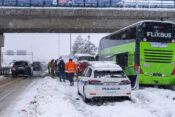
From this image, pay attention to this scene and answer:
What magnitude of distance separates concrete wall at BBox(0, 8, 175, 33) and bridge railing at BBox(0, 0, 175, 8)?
26.5 inches

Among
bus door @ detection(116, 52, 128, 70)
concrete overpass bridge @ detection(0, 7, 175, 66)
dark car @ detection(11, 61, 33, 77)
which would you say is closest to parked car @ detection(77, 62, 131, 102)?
bus door @ detection(116, 52, 128, 70)

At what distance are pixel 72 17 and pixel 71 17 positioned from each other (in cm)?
10

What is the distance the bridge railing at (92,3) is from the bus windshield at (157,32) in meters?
11.6

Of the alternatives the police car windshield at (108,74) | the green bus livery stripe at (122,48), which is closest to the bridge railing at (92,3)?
the green bus livery stripe at (122,48)

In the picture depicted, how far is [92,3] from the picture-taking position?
2494 centimetres

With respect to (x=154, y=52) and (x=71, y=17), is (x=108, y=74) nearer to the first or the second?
(x=154, y=52)

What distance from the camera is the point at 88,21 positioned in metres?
25.2

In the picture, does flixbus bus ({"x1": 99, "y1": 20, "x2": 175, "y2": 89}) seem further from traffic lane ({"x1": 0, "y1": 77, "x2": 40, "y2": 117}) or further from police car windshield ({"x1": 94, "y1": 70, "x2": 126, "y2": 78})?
traffic lane ({"x1": 0, "y1": 77, "x2": 40, "y2": 117})

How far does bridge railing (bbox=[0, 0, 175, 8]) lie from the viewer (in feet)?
79.9

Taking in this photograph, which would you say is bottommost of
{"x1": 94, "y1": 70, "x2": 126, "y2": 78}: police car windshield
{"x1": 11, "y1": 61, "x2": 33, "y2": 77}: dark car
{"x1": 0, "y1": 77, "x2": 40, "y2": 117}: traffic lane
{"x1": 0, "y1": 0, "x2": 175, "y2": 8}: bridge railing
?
{"x1": 11, "y1": 61, "x2": 33, "y2": 77}: dark car

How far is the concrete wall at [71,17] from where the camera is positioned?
2411 centimetres

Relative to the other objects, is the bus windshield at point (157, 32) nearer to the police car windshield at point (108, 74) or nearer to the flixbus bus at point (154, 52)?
the flixbus bus at point (154, 52)

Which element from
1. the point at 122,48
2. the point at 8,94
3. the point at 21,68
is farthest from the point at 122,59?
the point at 21,68

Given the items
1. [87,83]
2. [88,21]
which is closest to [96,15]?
[88,21]
